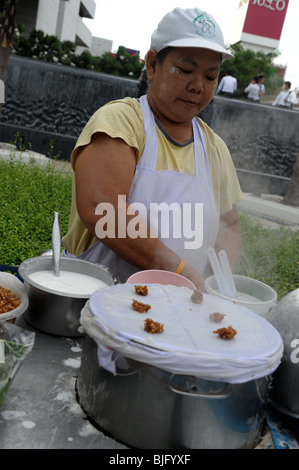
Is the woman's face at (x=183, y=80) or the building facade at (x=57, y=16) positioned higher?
the building facade at (x=57, y=16)

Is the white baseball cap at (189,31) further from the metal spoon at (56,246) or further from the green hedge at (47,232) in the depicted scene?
the green hedge at (47,232)

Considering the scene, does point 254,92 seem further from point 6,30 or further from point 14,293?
point 14,293

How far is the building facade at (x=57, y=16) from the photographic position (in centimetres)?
2136

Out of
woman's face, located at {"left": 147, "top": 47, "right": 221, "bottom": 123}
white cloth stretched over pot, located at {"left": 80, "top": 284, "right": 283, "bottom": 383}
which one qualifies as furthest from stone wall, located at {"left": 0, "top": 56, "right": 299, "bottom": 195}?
white cloth stretched over pot, located at {"left": 80, "top": 284, "right": 283, "bottom": 383}

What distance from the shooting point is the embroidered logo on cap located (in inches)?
68.6

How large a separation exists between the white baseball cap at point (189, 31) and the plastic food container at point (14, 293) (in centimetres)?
110

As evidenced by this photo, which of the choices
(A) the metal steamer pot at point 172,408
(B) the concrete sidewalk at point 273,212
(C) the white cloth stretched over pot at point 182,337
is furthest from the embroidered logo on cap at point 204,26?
(B) the concrete sidewalk at point 273,212

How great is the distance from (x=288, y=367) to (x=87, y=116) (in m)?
12.2

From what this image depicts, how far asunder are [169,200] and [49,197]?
16.7ft

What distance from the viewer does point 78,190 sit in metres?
1.69

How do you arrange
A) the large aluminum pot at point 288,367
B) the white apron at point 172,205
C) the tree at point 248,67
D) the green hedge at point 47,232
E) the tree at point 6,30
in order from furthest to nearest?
the tree at point 248,67 < the tree at point 6,30 < the green hedge at point 47,232 < the white apron at point 172,205 < the large aluminum pot at point 288,367

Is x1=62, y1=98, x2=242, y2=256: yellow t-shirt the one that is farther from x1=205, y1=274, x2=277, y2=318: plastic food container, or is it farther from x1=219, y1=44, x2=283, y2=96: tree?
x1=219, y1=44, x2=283, y2=96: tree

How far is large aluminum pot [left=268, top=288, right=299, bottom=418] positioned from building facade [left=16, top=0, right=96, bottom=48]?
75.7 feet

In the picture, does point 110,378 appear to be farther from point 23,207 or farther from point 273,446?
point 23,207
